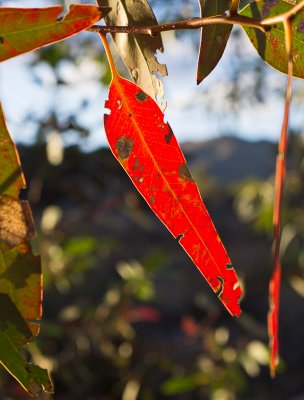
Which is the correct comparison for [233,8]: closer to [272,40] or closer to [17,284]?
[272,40]

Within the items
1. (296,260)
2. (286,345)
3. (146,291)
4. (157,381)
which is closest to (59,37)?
(146,291)

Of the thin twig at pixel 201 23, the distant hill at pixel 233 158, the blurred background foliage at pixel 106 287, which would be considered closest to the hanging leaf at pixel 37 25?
the thin twig at pixel 201 23

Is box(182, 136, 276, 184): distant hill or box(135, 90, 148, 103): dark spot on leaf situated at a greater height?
box(135, 90, 148, 103): dark spot on leaf

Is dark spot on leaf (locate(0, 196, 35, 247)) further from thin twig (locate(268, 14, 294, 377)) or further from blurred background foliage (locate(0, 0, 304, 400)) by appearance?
blurred background foliage (locate(0, 0, 304, 400))

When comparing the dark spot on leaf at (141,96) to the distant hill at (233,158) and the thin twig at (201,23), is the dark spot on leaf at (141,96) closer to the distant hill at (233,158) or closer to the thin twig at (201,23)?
the thin twig at (201,23)

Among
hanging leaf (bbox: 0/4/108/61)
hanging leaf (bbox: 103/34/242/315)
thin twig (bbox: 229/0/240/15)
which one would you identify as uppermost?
hanging leaf (bbox: 0/4/108/61)

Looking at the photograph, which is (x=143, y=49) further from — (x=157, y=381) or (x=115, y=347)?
(x=157, y=381)

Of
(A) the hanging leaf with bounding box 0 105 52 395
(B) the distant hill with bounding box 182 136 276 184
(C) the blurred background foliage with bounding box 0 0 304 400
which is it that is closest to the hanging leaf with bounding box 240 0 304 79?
(A) the hanging leaf with bounding box 0 105 52 395
